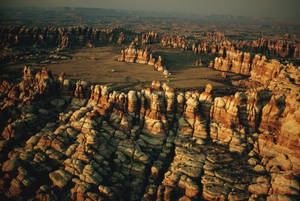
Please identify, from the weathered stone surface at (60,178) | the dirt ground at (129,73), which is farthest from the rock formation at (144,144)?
the dirt ground at (129,73)

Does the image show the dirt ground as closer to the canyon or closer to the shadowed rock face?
the canyon

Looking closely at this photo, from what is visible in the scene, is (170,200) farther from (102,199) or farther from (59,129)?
(59,129)

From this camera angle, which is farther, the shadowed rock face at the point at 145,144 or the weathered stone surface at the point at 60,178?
the weathered stone surface at the point at 60,178

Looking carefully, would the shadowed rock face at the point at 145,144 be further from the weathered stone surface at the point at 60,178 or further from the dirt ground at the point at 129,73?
the dirt ground at the point at 129,73

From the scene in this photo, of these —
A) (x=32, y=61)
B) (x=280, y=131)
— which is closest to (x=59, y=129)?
(x=280, y=131)

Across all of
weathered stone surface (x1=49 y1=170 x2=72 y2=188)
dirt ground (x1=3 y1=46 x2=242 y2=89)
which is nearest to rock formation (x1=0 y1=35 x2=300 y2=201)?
weathered stone surface (x1=49 y1=170 x2=72 y2=188)
